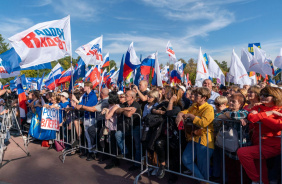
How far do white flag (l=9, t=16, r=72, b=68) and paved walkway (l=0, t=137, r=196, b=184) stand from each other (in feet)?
8.44

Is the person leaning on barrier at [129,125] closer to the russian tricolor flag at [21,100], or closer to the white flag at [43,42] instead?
the white flag at [43,42]

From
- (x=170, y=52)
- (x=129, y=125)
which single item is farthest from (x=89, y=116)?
(x=170, y=52)

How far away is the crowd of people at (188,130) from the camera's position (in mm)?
3104

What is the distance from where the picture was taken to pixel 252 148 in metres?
3.14

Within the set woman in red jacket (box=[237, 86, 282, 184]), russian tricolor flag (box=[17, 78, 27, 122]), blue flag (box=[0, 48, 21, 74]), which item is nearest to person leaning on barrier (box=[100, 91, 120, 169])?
woman in red jacket (box=[237, 86, 282, 184])

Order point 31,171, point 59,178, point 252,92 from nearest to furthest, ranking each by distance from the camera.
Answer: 1. point 252,92
2. point 59,178
3. point 31,171

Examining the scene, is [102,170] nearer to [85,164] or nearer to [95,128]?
[85,164]

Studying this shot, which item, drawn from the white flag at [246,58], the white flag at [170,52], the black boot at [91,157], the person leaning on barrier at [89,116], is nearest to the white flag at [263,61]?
the white flag at [246,58]

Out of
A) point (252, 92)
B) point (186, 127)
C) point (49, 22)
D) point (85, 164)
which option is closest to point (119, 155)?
point (85, 164)

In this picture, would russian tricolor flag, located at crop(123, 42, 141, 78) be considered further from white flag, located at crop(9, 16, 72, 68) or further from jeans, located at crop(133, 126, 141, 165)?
jeans, located at crop(133, 126, 141, 165)

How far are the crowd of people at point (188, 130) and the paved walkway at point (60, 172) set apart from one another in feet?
0.79

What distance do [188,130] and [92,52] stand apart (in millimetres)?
5835

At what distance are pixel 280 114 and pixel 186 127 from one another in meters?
1.50

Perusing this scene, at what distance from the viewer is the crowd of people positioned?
3104 mm
